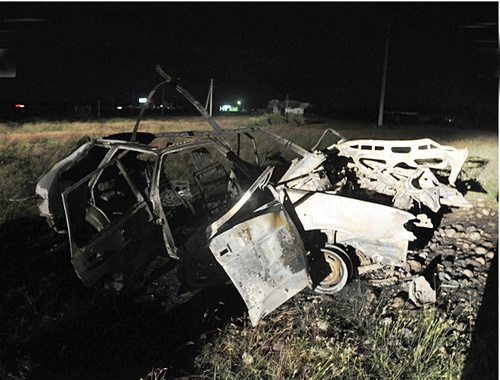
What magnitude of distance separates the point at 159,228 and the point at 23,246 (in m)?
2.63

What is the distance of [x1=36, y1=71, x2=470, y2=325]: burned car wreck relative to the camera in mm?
3717

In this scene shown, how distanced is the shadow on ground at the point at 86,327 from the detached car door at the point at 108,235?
44 cm

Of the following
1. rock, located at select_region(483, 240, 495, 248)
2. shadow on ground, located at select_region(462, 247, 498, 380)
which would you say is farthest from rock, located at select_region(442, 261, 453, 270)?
rock, located at select_region(483, 240, 495, 248)

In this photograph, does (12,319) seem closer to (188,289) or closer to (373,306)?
(188,289)

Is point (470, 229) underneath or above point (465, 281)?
above

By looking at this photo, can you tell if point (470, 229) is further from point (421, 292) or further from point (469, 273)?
point (421, 292)

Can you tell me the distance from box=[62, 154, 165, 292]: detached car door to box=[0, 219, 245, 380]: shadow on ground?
442 millimetres

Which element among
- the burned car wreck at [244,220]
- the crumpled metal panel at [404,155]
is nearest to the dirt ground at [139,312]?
the burned car wreck at [244,220]

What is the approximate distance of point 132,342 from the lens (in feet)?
12.4

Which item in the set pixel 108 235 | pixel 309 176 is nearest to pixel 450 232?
pixel 309 176

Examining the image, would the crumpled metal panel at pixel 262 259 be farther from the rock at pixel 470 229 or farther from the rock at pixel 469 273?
the rock at pixel 470 229

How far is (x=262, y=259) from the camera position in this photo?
3.70 m

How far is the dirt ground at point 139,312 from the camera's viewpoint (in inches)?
136

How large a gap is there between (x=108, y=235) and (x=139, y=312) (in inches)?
37.3
